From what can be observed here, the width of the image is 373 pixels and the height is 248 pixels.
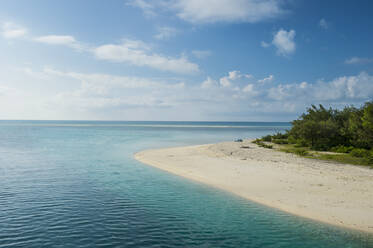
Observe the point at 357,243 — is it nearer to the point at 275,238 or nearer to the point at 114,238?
the point at 275,238

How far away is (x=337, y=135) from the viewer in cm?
3825

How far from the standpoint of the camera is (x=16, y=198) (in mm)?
16953

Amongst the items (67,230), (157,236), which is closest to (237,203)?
(157,236)

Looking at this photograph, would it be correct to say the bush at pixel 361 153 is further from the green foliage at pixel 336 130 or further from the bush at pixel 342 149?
the bush at pixel 342 149

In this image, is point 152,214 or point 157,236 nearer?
point 157,236

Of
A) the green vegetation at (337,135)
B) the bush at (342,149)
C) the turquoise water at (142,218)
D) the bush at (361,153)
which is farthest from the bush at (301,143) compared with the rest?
the turquoise water at (142,218)

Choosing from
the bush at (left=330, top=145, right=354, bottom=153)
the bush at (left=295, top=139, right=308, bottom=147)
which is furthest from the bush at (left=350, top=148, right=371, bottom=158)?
the bush at (left=295, top=139, right=308, bottom=147)

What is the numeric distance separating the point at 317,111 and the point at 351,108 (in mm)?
5332

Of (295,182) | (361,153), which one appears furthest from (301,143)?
(295,182)

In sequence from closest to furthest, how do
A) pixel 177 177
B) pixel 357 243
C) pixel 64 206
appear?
pixel 357 243 < pixel 64 206 < pixel 177 177

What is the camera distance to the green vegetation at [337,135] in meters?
29.5

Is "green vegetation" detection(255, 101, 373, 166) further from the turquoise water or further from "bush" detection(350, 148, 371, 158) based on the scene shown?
the turquoise water

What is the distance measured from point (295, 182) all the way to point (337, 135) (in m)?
22.8

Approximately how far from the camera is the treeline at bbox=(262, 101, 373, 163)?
30.2 m
